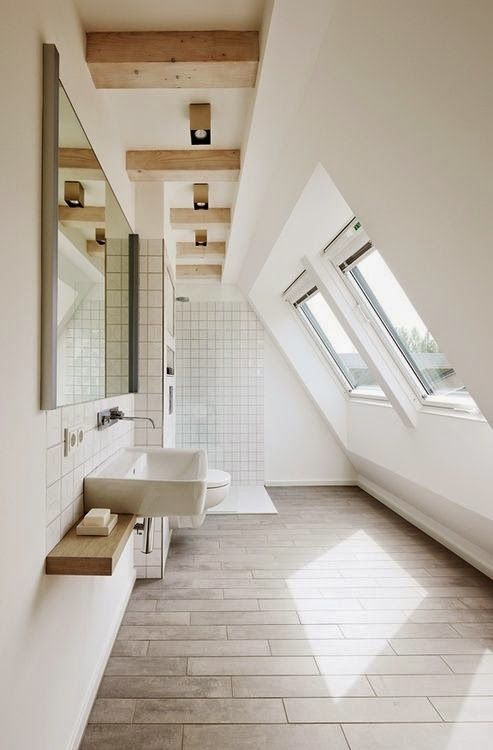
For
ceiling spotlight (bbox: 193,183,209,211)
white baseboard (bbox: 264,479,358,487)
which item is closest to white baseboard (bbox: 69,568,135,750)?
ceiling spotlight (bbox: 193,183,209,211)

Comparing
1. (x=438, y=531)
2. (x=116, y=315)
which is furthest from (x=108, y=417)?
(x=438, y=531)

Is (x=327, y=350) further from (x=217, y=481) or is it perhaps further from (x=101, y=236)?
(x=101, y=236)

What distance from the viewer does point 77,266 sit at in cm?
167

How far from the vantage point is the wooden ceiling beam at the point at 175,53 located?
1759 millimetres

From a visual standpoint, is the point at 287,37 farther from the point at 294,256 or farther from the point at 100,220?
the point at 294,256

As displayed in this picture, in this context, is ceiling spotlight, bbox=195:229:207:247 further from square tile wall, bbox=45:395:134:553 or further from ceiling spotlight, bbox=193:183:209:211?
square tile wall, bbox=45:395:134:553

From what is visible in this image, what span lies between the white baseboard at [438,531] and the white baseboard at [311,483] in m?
0.39

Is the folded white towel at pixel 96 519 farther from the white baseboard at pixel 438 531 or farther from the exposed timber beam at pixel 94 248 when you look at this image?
the white baseboard at pixel 438 531

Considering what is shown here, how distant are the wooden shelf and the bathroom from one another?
13mm

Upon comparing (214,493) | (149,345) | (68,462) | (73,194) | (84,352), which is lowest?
(214,493)

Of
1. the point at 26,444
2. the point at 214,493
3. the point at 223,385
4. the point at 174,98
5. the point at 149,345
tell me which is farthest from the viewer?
the point at 223,385

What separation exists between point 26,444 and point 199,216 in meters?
2.78

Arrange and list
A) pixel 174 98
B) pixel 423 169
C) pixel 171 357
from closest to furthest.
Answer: pixel 423 169 → pixel 174 98 → pixel 171 357

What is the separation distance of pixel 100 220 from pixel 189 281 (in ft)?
10.7
